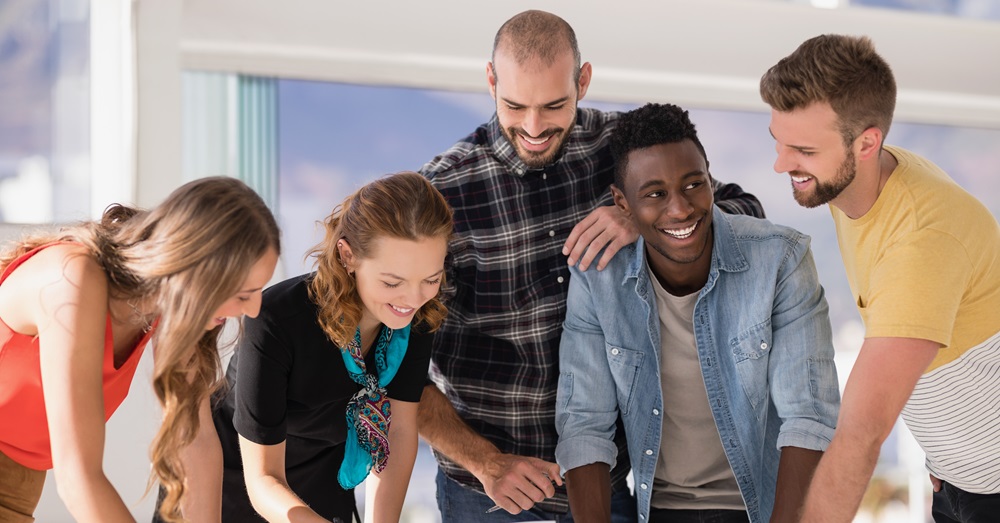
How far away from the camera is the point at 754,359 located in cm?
206

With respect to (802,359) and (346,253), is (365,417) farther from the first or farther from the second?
(802,359)

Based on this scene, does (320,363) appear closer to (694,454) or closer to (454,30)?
(694,454)

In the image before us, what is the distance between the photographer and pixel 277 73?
462cm

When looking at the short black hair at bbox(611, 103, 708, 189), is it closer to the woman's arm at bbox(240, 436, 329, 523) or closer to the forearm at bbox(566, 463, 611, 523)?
the forearm at bbox(566, 463, 611, 523)

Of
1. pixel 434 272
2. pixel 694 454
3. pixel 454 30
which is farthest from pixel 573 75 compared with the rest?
pixel 454 30

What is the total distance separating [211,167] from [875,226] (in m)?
3.58

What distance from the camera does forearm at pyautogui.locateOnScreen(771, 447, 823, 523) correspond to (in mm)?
1929

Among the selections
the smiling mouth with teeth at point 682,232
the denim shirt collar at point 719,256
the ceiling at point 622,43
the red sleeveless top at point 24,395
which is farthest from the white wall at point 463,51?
the smiling mouth with teeth at point 682,232

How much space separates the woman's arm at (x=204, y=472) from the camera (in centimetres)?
179

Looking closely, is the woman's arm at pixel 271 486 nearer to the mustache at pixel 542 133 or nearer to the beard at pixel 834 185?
the mustache at pixel 542 133

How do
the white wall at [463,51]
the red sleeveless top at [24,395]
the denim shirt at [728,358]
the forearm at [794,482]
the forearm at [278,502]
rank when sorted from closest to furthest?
the red sleeveless top at [24,395]
the forearm at [278,502]
the forearm at [794,482]
the denim shirt at [728,358]
the white wall at [463,51]

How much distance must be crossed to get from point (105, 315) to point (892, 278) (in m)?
1.37

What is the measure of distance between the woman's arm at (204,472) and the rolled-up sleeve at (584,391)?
29.8 inches

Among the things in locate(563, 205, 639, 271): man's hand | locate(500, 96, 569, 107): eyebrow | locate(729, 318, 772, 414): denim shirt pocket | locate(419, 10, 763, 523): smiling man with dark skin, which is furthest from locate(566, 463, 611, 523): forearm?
locate(500, 96, 569, 107): eyebrow
